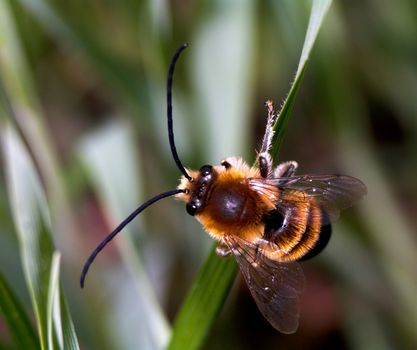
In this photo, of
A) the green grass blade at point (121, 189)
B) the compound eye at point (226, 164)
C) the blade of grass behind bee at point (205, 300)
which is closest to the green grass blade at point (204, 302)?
the blade of grass behind bee at point (205, 300)

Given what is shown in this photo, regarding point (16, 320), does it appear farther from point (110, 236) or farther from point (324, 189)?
point (324, 189)

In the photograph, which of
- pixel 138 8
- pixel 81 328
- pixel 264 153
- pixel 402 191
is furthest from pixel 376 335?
pixel 138 8

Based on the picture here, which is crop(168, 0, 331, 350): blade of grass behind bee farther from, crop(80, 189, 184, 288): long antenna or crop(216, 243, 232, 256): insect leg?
crop(80, 189, 184, 288): long antenna

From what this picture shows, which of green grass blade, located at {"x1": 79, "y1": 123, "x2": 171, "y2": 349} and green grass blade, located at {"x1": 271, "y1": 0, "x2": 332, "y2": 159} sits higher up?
green grass blade, located at {"x1": 271, "y1": 0, "x2": 332, "y2": 159}

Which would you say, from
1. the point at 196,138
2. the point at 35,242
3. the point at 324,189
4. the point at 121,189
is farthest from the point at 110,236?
the point at 196,138

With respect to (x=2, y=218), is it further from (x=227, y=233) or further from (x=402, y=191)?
(x=402, y=191)

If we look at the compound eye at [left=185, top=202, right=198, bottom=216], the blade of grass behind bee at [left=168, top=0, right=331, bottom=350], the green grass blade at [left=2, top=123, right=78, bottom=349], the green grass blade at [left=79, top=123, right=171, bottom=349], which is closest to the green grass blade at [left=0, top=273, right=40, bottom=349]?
the green grass blade at [left=2, top=123, right=78, bottom=349]
